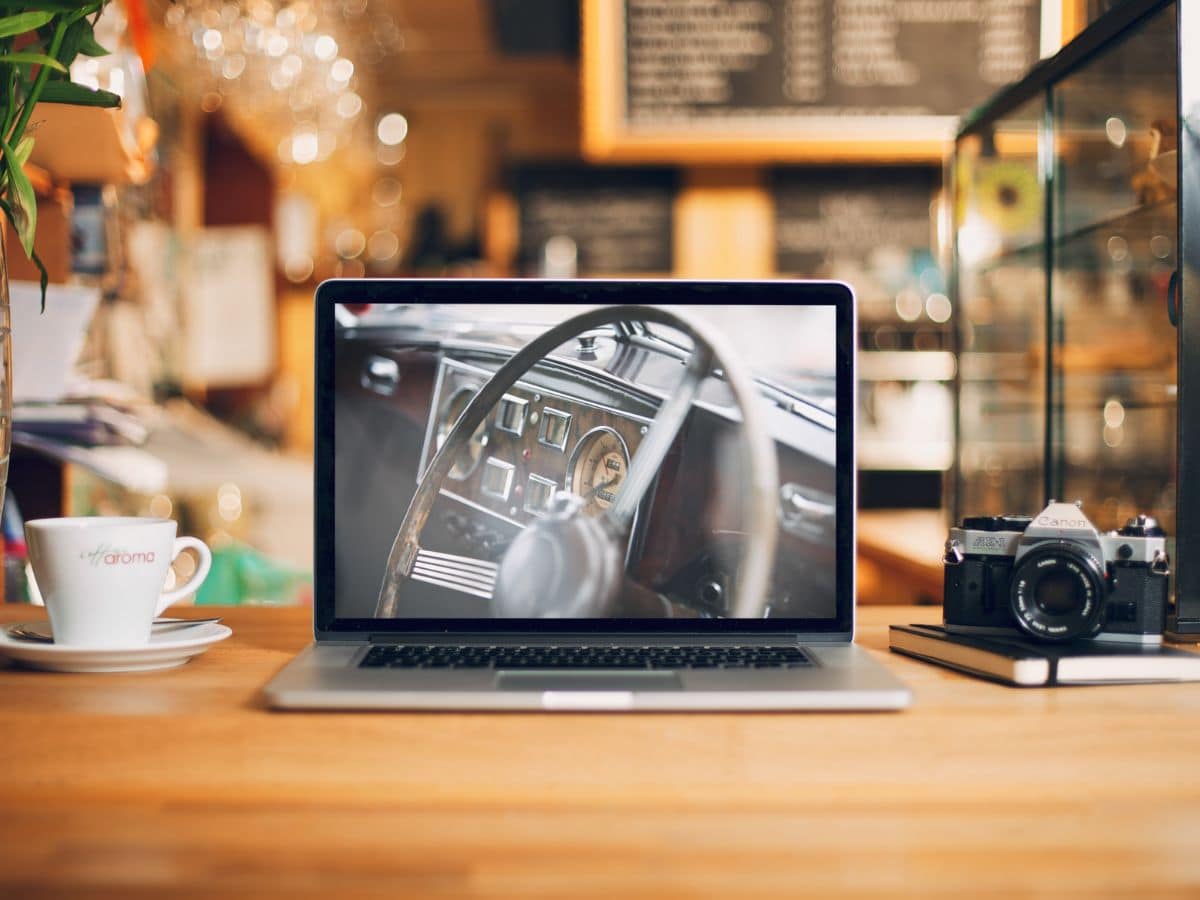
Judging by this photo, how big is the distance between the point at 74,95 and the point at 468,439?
1.23 ft

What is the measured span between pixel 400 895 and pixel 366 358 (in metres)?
0.44

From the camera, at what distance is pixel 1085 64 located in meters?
1.16

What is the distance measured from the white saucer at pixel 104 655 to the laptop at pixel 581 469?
90mm

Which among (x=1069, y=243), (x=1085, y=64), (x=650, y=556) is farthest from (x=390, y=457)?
(x=1069, y=243)

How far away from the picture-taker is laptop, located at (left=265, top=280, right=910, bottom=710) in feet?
2.47

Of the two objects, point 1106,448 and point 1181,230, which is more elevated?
point 1181,230

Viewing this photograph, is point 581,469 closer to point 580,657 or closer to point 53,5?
point 580,657

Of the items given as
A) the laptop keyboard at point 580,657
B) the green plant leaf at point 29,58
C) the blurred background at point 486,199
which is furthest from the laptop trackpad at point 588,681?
the blurred background at point 486,199

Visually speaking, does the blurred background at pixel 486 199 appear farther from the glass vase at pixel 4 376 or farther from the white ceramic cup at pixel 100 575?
the white ceramic cup at pixel 100 575

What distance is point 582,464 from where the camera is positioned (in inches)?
29.5

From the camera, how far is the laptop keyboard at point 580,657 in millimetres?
687

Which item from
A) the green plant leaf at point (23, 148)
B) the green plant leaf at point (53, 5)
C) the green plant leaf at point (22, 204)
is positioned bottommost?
the green plant leaf at point (22, 204)

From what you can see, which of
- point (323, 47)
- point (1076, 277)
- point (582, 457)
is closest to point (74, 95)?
point (582, 457)

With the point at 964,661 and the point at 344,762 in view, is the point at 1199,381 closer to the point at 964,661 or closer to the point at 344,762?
the point at 964,661
